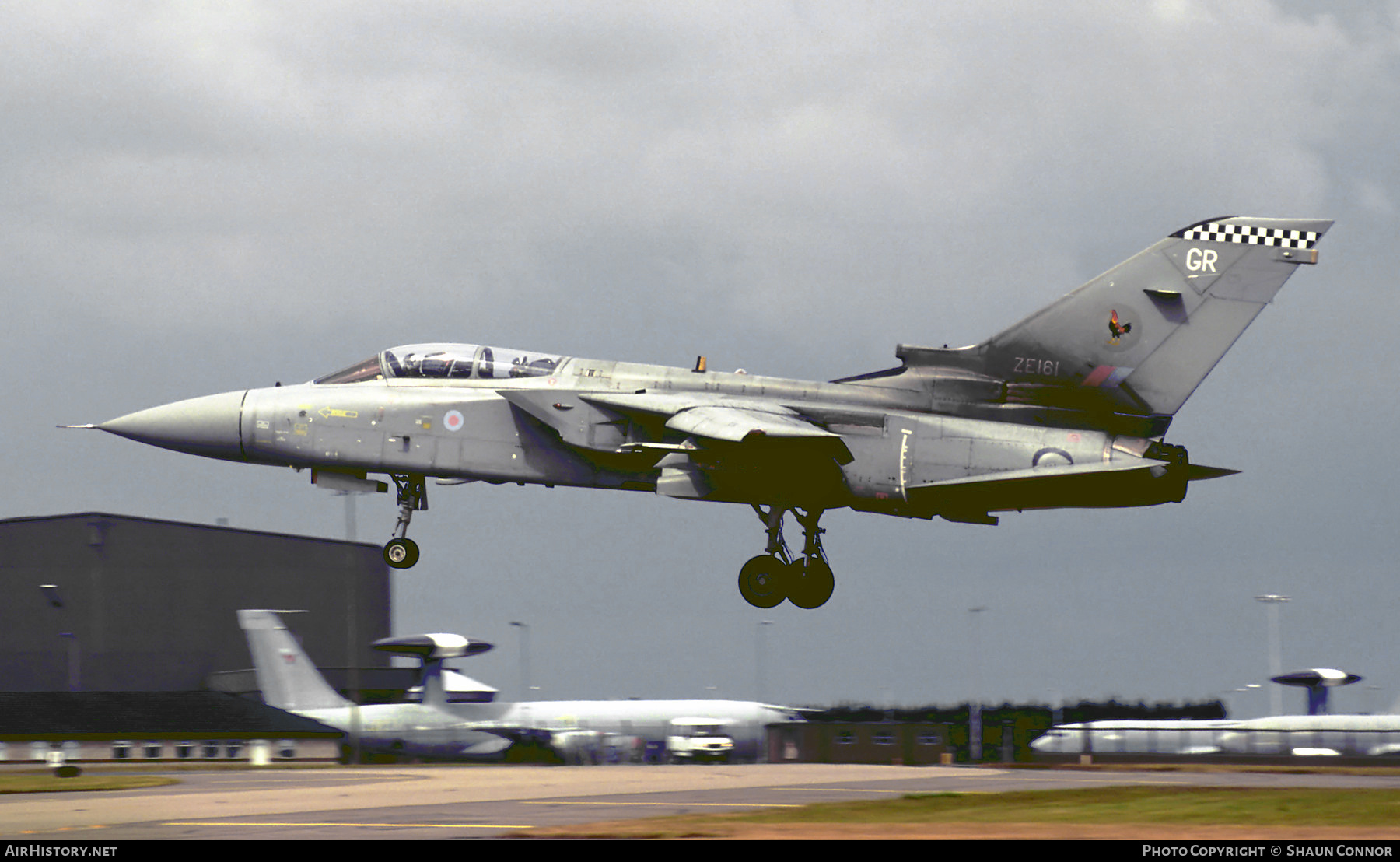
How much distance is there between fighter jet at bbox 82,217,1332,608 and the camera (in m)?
27.8

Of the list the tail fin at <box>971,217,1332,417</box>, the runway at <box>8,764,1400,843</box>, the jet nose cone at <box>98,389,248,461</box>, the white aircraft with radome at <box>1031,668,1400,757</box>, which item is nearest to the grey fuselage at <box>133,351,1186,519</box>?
the jet nose cone at <box>98,389,248,461</box>

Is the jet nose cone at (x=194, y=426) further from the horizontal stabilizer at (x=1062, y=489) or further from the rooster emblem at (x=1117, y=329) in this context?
the rooster emblem at (x=1117, y=329)

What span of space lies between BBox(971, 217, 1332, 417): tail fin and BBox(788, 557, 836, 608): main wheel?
483 cm

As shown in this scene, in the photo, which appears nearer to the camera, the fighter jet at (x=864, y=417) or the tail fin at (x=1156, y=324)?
the fighter jet at (x=864, y=417)

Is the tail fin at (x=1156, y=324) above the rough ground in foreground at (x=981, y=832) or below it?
above

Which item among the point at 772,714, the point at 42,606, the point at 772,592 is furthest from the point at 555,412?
the point at 42,606

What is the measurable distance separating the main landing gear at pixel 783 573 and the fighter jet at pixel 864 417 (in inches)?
1.3

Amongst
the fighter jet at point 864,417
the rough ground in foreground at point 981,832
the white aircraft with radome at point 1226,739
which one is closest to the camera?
the rough ground in foreground at point 981,832

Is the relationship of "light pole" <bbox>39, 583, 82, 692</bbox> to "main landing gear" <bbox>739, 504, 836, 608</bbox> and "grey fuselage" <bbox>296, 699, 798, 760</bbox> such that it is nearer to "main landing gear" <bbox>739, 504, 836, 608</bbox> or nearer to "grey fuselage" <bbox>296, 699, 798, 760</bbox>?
"grey fuselage" <bbox>296, 699, 798, 760</bbox>

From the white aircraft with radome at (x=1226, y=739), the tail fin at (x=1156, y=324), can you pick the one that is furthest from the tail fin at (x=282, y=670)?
the tail fin at (x=1156, y=324)

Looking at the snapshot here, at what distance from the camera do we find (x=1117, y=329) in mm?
28531

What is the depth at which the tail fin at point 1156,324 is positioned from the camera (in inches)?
1120

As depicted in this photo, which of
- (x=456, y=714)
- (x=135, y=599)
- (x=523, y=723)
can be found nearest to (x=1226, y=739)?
(x=523, y=723)

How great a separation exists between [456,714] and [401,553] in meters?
35.0
